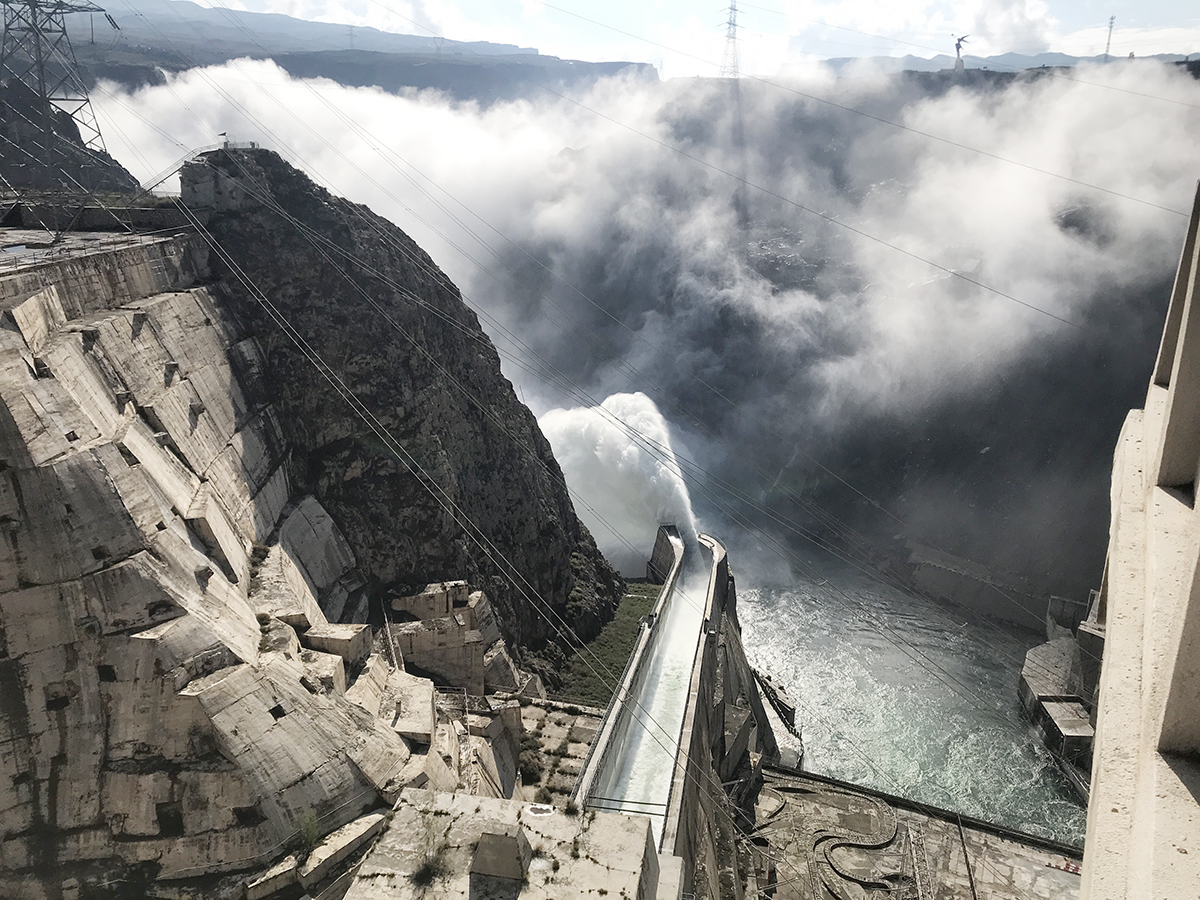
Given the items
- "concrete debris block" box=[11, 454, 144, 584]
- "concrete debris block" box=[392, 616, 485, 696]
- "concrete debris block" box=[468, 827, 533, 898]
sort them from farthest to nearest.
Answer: "concrete debris block" box=[392, 616, 485, 696]
"concrete debris block" box=[11, 454, 144, 584]
"concrete debris block" box=[468, 827, 533, 898]

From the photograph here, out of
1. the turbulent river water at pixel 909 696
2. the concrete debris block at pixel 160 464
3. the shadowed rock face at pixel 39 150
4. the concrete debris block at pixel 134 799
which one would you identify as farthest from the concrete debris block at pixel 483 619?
the shadowed rock face at pixel 39 150

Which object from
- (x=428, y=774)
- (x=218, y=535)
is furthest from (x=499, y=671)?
(x=218, y=535)

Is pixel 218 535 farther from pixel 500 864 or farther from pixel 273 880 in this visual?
pixel 500 864

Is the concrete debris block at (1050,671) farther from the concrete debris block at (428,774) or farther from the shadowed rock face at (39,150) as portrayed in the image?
the shadowed rock face at (39,150)

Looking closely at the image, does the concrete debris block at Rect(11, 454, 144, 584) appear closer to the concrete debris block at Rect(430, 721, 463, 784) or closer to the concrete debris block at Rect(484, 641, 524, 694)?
the concrete debris block at Rect(430, 721, 463, 784)

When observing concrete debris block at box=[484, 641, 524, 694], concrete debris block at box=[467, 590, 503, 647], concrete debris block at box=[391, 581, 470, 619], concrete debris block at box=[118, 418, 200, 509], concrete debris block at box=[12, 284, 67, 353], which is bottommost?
concrete debris block at box=[484, 641, 524, 694]

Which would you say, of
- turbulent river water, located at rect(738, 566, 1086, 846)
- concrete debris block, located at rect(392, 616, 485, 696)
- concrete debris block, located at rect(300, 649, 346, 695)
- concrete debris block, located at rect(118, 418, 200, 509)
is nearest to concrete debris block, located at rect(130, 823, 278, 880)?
concrete debris block, located at rect(300, 649, 346, 695)
